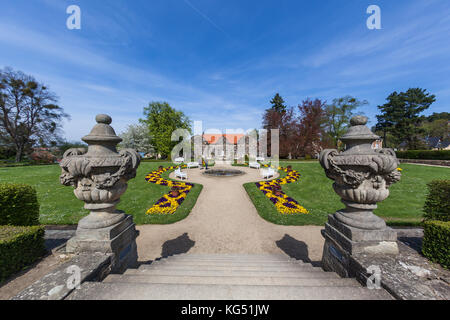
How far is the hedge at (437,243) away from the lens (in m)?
2.46

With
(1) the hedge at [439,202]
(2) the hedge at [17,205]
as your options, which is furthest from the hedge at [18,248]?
(1) the hedge at [439,202]

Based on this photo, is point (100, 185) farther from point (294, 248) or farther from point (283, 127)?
point (283, 127)

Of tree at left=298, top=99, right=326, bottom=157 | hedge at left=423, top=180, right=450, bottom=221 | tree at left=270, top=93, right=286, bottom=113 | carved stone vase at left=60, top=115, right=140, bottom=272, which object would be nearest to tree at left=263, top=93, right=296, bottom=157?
tree at left=298, top=99, right=326, bottom=157

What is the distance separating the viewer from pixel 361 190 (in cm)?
263

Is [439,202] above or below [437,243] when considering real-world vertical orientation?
above

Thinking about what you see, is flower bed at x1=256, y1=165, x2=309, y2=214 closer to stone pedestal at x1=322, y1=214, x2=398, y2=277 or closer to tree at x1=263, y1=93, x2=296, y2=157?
stone pedestal at x1=322, y1=214, x2=398, y2=277

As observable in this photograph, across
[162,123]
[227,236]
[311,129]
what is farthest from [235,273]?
[162,123]

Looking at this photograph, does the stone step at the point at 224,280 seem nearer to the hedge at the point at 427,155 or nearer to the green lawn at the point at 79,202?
the green lawn at the point at 79,202

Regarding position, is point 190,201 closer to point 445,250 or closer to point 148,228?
point 148,228

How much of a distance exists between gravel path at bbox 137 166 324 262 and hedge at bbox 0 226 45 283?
92.8 inches

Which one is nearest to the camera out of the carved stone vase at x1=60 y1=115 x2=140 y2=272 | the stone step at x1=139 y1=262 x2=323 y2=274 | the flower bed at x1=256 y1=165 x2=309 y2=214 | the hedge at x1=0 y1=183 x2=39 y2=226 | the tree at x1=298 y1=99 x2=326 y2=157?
the carved stone vase at x1=60 y1=115 x2=140 y2=272

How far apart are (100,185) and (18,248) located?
1.68 metres

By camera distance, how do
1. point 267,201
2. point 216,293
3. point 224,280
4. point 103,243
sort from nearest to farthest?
point 216,293 → point 224,280 → point 103,243 → point 267,201

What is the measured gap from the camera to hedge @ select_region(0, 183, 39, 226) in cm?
372
